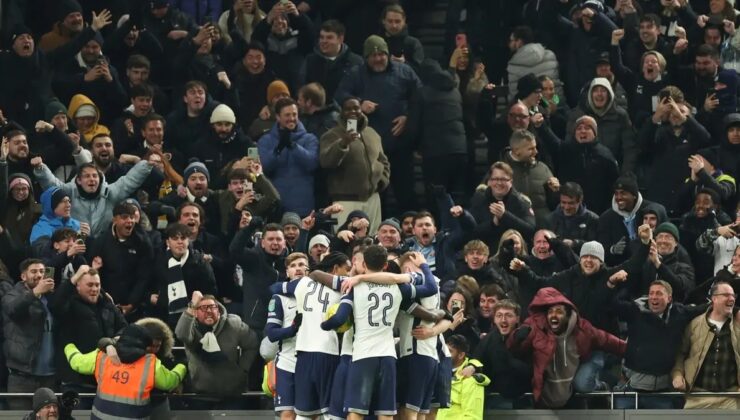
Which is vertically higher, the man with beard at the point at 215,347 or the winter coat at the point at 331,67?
the winter coat at the point at 331,67

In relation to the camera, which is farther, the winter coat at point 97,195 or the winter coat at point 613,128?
the winter coat at point 613,128

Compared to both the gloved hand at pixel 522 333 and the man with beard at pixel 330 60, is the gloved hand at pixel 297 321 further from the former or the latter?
the man with beard at pixel 330 60

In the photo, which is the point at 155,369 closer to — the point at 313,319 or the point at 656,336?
the point at 313,319

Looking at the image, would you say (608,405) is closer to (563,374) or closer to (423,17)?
(563,374)

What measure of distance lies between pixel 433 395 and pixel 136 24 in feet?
29.6

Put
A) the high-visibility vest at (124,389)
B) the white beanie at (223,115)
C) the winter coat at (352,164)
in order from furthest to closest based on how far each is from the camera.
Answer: the white beanie at (223,115)
the winter coat at (352,164)
the high-visibility vest at (124,389)

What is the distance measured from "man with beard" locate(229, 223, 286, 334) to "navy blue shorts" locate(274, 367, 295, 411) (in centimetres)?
209

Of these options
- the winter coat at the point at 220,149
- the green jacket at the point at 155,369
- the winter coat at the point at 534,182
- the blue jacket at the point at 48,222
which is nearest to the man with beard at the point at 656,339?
the winter coat at the point at 534,182

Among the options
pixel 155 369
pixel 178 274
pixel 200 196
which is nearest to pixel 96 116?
pixel 200 196

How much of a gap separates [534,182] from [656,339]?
3.55 metres

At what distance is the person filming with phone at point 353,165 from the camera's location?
2731cm

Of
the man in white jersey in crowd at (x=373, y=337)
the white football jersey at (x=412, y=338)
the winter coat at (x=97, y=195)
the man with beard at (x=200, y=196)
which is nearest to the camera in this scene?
the man in white jersey in crowd at (x=373, y=337)

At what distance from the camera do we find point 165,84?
3058 cm

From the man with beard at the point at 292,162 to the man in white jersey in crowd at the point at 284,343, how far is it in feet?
13.0
